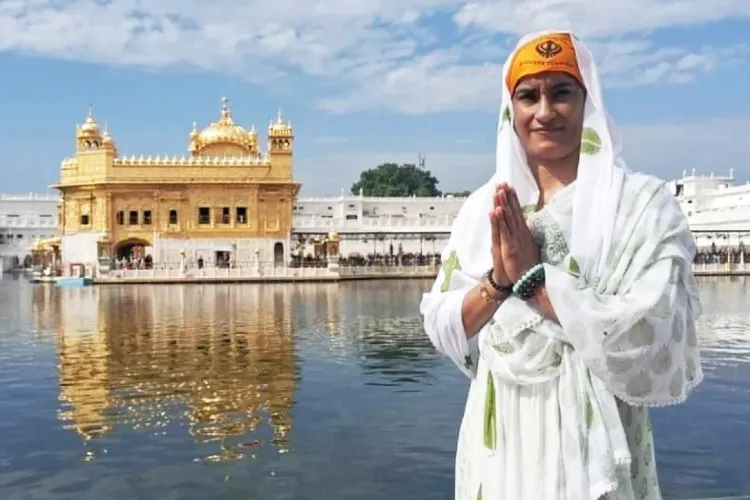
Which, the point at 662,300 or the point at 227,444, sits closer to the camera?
the point at 662,300

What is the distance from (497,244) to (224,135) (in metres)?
44.2

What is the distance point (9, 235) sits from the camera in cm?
6122

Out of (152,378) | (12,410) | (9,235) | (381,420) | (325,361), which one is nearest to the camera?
(381,420)

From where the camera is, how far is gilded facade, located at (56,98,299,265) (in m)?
42.1

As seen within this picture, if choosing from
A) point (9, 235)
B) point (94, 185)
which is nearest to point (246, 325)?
point (94, 185)

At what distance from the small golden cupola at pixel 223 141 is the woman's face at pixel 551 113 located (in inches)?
1711

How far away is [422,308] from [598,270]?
21.1 inches

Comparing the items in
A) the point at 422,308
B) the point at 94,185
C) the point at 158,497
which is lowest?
the point at 158,497

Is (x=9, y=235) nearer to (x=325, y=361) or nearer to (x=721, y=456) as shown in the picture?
(x=325, y=361)

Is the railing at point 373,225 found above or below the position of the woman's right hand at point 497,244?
above

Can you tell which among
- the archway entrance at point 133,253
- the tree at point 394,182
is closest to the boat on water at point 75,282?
the archway entrance at point 133,253

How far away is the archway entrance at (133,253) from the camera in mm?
39594

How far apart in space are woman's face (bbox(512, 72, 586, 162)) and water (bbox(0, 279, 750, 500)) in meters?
4.43

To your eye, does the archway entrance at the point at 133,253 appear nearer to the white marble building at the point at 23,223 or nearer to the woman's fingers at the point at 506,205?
the white marble building at the point at 23,223
